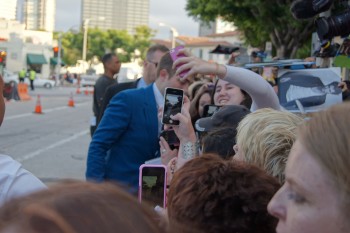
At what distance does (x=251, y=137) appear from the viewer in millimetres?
2277

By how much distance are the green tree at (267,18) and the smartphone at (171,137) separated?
16.8 metres

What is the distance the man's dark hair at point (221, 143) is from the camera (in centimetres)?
274

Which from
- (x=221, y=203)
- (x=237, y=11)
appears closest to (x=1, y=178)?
(x=221, y=203)

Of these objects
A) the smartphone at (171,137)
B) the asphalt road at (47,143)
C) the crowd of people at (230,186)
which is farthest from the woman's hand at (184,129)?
the asphalt road at (47,143)

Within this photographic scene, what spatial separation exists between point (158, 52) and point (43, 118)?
16.4m

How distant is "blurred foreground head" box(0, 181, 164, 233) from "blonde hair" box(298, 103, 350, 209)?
0.50 m

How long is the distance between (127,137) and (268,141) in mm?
1906

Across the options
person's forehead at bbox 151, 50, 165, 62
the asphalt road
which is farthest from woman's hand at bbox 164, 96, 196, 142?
the asphalt road

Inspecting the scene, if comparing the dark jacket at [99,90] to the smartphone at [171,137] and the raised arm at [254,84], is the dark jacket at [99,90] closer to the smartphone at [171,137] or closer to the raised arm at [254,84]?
the smartphone at [171,137]

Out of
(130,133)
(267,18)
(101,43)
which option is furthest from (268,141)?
(101,43)

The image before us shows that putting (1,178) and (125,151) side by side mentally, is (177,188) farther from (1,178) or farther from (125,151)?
(125,151)

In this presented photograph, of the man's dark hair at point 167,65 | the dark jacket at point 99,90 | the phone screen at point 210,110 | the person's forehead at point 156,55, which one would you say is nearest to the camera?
the man's dark hair at point 167,65

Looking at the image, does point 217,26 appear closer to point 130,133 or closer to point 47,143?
point 47,143

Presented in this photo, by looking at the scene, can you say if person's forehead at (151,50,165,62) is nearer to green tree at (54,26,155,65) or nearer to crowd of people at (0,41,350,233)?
crowd of people at (0,41,350,233)
